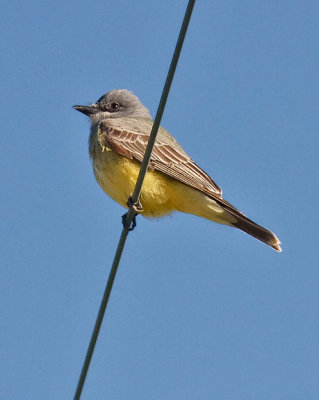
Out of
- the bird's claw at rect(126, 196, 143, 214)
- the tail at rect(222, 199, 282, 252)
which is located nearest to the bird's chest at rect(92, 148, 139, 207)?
the bird's claw at rect(126, 196, 143, 214)

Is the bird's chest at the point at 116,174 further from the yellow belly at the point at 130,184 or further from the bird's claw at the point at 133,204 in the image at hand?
the bird's claw at the point at 133,204

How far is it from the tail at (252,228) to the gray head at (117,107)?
1953 mm

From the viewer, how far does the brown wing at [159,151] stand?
240 inches

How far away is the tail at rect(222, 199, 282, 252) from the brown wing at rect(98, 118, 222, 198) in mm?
179

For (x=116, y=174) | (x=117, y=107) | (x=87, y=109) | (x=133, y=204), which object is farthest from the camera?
(x=117, y=107)

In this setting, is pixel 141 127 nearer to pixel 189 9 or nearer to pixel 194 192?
pixel 194 192

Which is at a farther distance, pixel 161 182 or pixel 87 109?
pixel 87 109

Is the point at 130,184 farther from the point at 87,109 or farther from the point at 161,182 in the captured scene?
the point at 87,109

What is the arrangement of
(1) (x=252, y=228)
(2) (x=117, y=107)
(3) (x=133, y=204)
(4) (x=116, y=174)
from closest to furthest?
(3) (x=133, y=204) → (4) (x=116, y=174) → (1) (x=252, y=228) → (2) (x=117, y=107)

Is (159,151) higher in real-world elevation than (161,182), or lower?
higher

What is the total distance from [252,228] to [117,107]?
2.34 meters

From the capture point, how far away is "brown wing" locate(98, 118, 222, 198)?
6090 mm

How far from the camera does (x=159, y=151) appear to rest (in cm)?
638

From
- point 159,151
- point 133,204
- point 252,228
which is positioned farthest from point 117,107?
point 133,204
